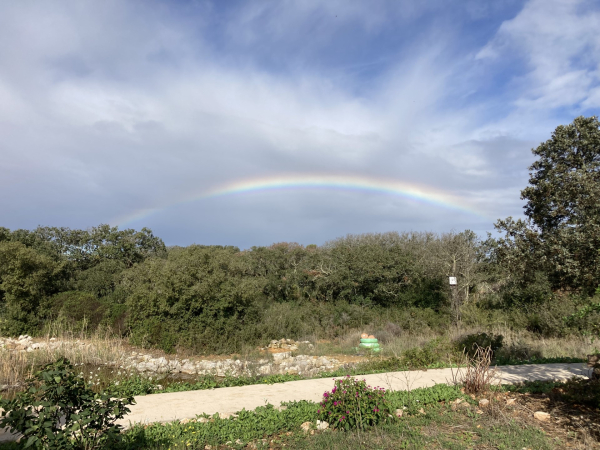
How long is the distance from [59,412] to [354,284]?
1549cm

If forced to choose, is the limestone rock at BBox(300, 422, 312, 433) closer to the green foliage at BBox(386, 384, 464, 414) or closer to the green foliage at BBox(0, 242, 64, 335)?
the green foliage at BBox(386, 384, 464, 414)

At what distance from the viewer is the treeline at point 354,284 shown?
9.08 meters

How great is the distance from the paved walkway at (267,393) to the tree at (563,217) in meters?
2.11

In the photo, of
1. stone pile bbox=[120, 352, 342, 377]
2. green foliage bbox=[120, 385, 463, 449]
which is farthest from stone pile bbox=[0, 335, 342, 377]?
green foliage bbox=[120, 385, 463, 449]

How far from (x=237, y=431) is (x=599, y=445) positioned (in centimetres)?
374

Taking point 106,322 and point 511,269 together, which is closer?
point 511,269

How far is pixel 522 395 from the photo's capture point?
561 centimetres

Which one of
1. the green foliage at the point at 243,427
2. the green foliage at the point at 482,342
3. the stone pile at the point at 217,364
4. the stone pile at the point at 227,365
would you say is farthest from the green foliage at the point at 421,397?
the green foliage at the point at 482,342

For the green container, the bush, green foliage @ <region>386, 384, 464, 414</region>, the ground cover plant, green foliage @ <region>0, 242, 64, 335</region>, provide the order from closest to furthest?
the ground cover plant, the bush, green foliage @ <region>386, 384, 464, 414</region>, the green container, green foliage @ <region>0, 242, 64, 335</region>

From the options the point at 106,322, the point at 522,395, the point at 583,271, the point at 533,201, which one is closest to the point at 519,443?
the point at 522,395

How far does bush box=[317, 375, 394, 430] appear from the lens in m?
4.41

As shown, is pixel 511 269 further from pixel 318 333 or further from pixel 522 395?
pixel 318 333

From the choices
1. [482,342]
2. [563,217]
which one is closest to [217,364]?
[482,342]

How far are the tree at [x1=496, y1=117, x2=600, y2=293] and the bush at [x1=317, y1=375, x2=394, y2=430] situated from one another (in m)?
5.79
